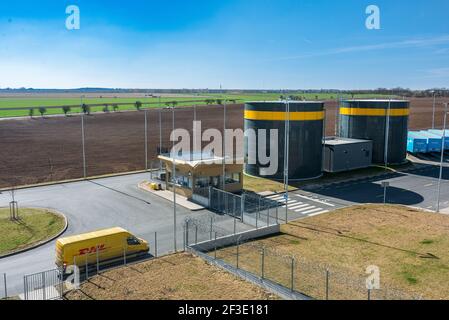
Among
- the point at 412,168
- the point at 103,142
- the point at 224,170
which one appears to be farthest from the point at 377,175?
the point at 103,142

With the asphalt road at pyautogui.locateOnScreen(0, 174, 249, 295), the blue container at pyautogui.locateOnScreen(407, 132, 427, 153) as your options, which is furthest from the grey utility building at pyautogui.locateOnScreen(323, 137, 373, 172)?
the asphalt road at pyautogui.locateOnScreen(0, 174, 249, 295)

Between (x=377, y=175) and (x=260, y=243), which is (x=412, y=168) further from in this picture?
(x=260, y=243)

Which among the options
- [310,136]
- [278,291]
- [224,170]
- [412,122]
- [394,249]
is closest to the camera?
[278,291]

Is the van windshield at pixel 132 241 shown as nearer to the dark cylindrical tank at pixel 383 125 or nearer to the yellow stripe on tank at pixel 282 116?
the yellow stripe on tank at pixel 282 116

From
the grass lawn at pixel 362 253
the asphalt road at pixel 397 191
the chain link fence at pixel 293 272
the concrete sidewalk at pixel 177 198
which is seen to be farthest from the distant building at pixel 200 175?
the chain link fence at pixel 293 272

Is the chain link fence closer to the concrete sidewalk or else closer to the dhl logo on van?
the dhl logo on van
